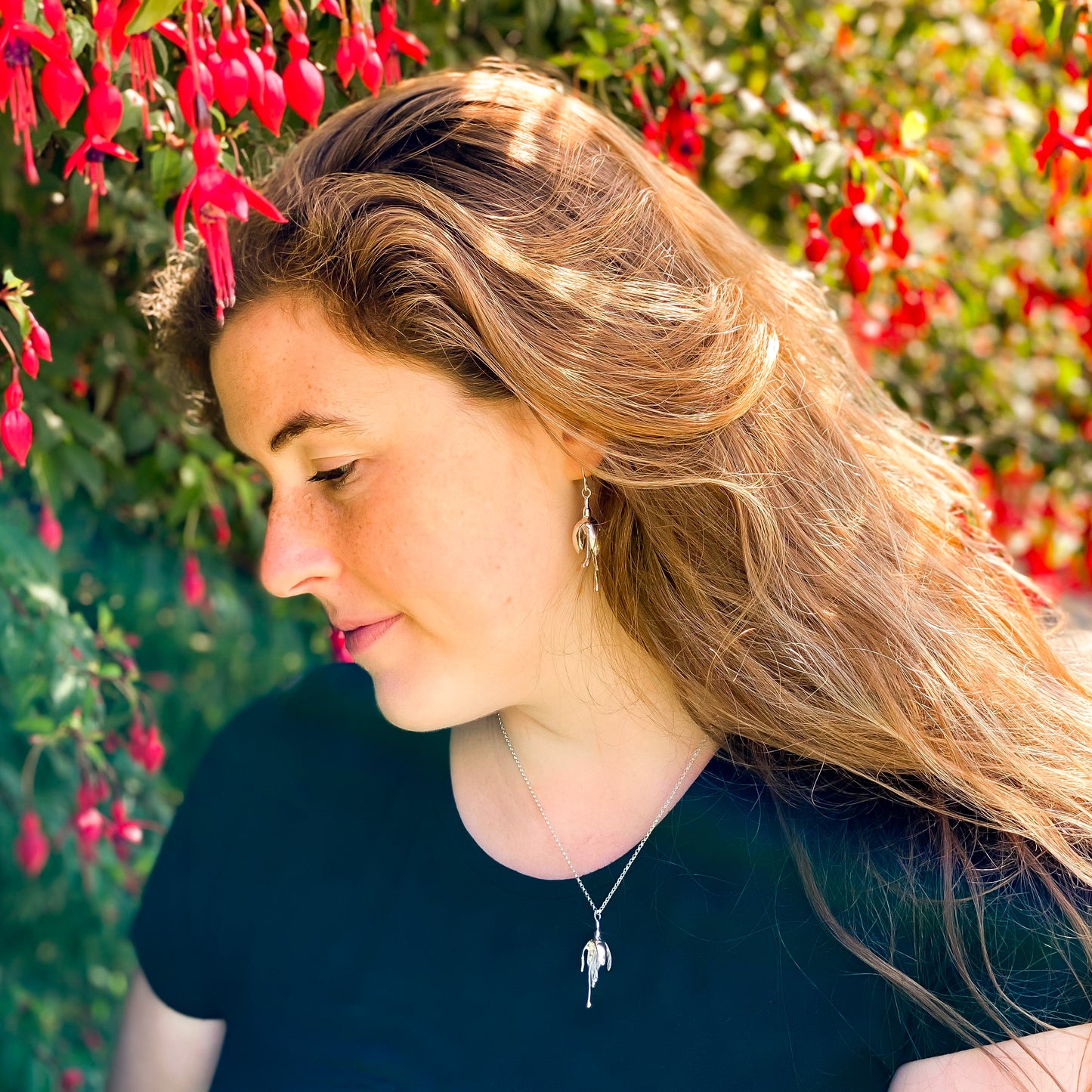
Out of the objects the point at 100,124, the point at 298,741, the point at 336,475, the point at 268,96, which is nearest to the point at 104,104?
the point at 100,124

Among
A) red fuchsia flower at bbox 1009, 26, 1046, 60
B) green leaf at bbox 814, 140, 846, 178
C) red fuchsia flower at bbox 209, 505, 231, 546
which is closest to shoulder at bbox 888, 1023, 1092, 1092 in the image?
green leaf at bbox 814, 140, 846, 178

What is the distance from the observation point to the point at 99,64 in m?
0.78

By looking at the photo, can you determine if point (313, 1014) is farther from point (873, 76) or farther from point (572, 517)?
point (873, 76)

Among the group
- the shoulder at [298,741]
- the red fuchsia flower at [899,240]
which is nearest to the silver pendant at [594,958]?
the shoulder at [298,741]

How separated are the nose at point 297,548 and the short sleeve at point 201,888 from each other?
1.27ft

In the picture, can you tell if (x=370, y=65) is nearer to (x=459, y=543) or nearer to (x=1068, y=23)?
(x=459, y=543)

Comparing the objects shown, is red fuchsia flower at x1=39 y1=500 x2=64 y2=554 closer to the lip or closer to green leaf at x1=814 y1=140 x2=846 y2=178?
the lip

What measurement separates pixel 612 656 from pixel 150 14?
666 millimetres

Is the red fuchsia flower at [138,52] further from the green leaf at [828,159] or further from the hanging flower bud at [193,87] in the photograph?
the green leaf at [828,159]

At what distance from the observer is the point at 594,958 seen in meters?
1.06

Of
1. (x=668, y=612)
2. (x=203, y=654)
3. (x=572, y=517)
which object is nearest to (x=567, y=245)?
(x=572, y=517)

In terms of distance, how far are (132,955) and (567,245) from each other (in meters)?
1.49

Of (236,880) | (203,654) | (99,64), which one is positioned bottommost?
(203,654)

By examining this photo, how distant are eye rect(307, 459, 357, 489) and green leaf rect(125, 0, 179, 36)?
39 centimetres
